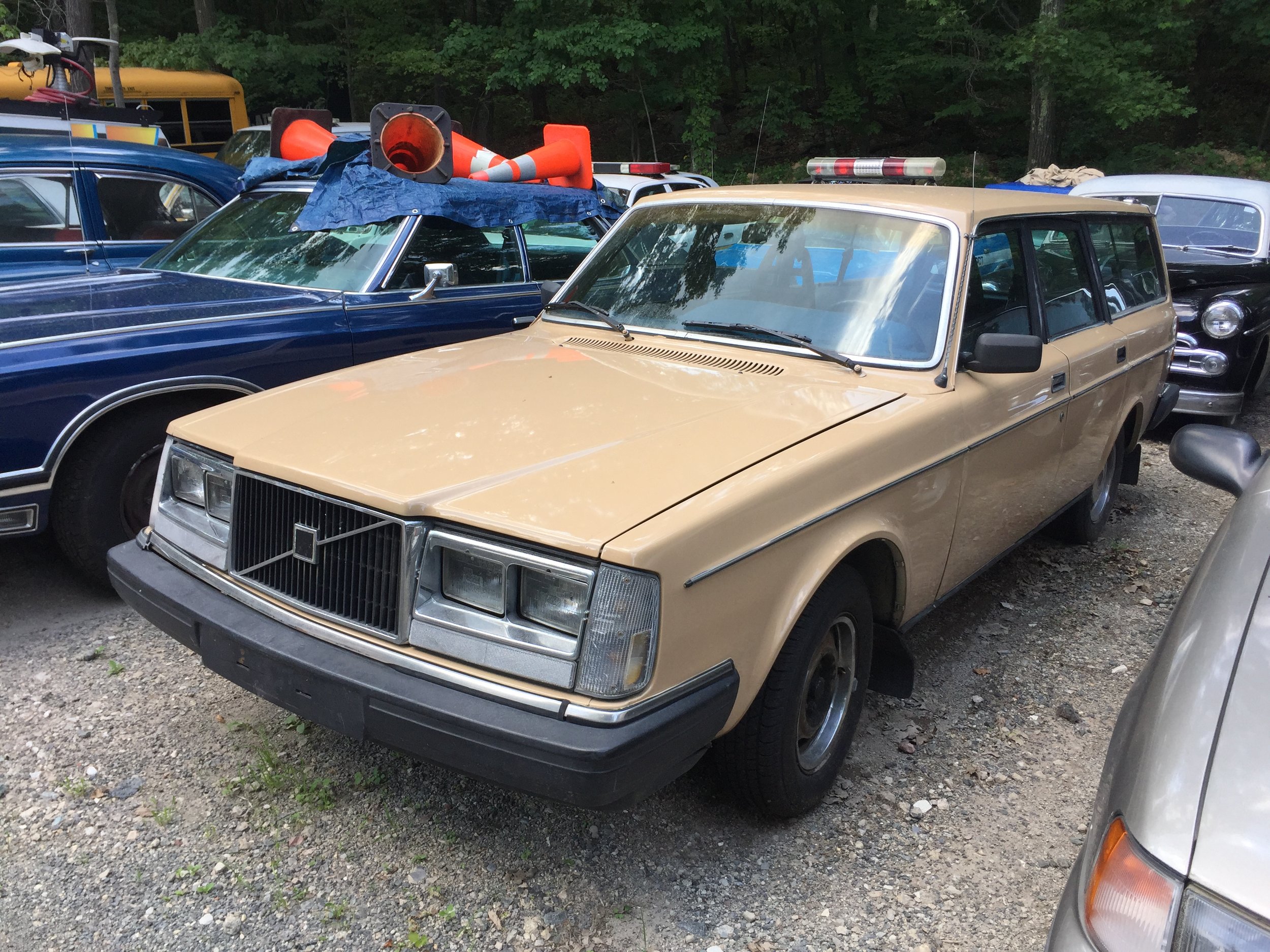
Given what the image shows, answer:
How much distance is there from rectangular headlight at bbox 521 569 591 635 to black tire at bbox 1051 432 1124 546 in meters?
3.53

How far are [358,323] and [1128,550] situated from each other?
13.5 feet

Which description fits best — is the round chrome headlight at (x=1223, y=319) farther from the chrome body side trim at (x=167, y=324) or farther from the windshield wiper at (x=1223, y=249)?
the chrome body side trim at (x=167, y=324)

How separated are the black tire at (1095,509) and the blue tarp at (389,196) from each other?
3189 mm

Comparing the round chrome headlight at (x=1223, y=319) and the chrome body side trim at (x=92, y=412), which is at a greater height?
the round chrome headlight at (x=1223, y=319)

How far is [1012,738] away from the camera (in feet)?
11.5

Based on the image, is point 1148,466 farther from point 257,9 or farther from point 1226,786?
point 257,9

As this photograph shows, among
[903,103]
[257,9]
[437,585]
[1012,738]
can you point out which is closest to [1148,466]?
[1012,738]

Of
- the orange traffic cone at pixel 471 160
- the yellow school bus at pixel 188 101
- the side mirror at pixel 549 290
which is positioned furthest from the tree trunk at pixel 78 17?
the side mirror at pixel 549 290

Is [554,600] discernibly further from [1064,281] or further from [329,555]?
[1064,281]

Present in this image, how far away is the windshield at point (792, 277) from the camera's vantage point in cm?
335

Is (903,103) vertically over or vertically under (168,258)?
over

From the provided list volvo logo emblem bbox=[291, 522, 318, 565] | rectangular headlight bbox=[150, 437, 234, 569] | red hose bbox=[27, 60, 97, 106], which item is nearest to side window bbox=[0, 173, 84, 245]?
red hose bbox=[27, 60, 97, 106]

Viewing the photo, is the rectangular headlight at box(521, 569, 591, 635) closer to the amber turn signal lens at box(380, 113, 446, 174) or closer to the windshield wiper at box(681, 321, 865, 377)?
the windshield wiper at box(681, 321, 865, 377)

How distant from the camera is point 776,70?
23.1 metres
